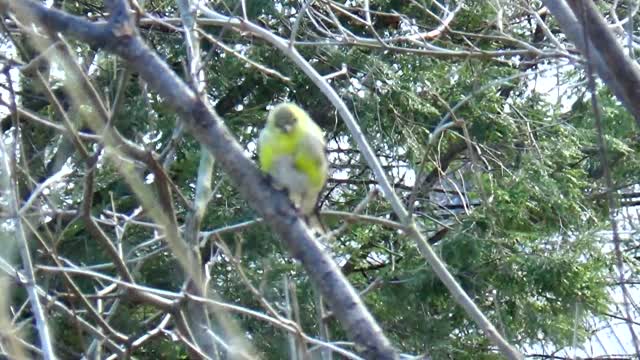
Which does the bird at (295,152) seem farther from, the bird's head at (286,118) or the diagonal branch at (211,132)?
the diagonal branch at (211,132)

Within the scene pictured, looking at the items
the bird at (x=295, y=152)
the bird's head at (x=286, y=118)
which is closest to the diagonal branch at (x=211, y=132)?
the bird at (x=295, y=152)

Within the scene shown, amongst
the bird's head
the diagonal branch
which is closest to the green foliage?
the bird's head

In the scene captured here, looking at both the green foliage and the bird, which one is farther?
the green foliage

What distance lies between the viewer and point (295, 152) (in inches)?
139

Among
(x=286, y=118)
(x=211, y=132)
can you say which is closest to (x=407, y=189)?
(x=286, y=118)

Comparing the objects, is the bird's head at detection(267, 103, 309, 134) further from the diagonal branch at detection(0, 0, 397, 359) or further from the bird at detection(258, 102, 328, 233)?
the diagonal branch at detection(0, 0, 397, 359)

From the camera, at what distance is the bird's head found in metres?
3.57

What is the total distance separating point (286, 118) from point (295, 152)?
139 mm

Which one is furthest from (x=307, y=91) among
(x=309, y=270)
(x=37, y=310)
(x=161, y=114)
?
(x=309, y=270)

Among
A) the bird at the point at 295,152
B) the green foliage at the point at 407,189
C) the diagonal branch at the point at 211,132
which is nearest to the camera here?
the diagonal branch at the point at 211,132

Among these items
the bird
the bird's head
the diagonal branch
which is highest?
the bird's head

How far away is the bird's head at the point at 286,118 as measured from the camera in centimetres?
357

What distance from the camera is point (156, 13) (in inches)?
257

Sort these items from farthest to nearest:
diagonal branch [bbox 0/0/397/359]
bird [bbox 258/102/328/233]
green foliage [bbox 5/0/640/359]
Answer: green foliage [bbox 5/0/640/359], bird [bbox 258/102/328/233], diagonal branch [bbox 0/0/397/359]
